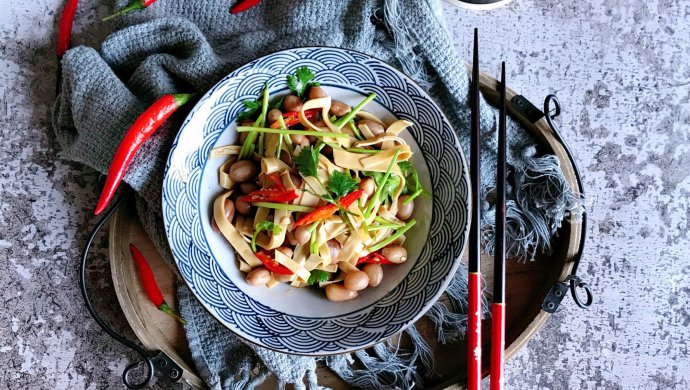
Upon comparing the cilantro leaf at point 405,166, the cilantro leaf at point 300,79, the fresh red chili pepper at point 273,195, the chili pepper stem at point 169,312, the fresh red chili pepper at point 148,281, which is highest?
the cilantro leaf at point 300,79

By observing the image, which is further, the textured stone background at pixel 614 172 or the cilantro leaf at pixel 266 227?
the textured stone background at pixel 614 172

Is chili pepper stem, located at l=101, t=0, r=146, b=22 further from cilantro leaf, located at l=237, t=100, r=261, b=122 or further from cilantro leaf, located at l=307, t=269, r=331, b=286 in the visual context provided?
cilantro leaf, located at l=307, t=269, r=331, b=286

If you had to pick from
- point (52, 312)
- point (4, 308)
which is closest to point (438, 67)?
point (52, 312)

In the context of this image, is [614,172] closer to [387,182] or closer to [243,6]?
[387,182]

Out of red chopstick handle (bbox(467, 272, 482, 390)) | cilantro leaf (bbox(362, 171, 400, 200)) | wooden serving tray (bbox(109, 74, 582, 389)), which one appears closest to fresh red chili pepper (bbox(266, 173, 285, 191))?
cilantro leaf (bbox(362, 171, 400, 200))

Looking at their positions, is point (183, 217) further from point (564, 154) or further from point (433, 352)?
point (564, 154)

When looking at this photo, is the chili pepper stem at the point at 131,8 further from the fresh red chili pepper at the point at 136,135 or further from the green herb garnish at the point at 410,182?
the green herb garnish at the point at 410,182

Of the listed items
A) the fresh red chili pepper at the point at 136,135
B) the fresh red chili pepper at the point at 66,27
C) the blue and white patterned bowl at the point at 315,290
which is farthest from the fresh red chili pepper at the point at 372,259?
the fresh red chili pepper at the point at 66,27
